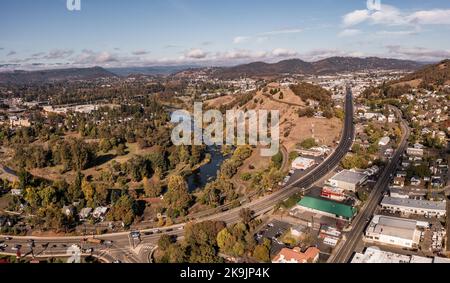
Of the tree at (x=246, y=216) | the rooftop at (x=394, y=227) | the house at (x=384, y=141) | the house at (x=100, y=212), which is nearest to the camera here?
the rooftop at (x=394, y=227)

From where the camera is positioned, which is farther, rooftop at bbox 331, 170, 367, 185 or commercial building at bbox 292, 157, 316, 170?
commercial building at bbox 292, 157, 316, 170

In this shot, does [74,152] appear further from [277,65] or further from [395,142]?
[277,65]

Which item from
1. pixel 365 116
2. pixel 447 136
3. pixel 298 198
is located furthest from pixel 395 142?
pixel 298 198

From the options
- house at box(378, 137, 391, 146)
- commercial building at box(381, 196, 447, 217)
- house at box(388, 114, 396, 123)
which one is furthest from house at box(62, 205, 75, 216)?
house at box(388, 114, 396, 123)

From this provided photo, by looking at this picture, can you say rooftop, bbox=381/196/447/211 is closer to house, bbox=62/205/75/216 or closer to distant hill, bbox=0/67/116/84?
house, bbox=62/205/75/216

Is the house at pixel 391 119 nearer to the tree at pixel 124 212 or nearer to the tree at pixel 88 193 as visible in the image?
the tree at pixel 124 212

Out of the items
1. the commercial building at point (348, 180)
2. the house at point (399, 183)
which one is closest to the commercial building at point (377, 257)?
the commercial building at point (348, 180)

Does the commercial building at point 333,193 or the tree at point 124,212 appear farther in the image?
the commercial building at point 333,193
